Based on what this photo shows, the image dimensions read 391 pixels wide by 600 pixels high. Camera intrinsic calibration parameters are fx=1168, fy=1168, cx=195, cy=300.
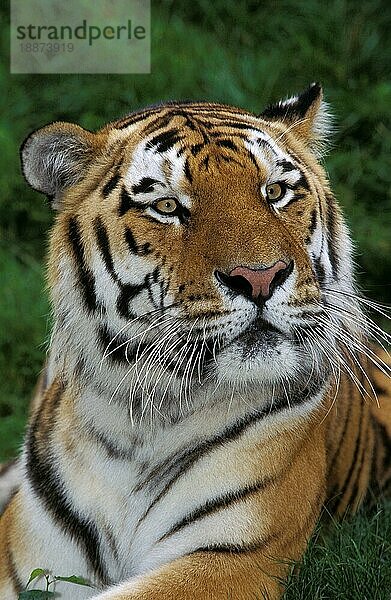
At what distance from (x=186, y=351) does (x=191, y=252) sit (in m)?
0.19

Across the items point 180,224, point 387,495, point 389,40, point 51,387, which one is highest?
point 389,40

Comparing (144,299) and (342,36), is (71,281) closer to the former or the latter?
(144,299)

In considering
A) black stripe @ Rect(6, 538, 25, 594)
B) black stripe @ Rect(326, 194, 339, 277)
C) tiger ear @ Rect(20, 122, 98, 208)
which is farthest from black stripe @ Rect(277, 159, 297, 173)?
black stripe @ Rect(6, 538, 25, 594)

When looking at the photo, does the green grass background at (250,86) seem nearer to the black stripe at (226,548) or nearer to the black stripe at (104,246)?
the black stripe at (104,246)

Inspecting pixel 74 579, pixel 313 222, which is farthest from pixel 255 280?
pixel 74 579

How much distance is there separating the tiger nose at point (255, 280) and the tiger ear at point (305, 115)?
53 centimetres

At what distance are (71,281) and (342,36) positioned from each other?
2.91 metres

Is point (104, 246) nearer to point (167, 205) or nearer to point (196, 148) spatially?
point (167, 205)

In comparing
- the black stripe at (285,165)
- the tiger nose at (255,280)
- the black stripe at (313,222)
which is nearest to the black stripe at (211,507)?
the tiger nose at (255,280)

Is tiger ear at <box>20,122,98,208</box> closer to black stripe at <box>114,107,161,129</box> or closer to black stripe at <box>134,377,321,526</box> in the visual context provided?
black stripe at <box>114,107,161,129</box>

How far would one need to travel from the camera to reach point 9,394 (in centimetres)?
392

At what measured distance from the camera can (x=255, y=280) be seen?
2.09m

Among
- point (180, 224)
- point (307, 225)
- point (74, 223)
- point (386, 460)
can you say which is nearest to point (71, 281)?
point (74, 223)

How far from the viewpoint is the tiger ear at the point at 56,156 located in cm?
236
